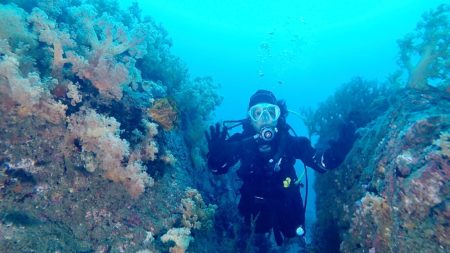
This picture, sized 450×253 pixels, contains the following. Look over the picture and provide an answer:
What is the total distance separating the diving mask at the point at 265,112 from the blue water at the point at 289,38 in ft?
137

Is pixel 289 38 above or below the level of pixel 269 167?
above

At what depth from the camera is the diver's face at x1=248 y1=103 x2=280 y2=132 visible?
628cm

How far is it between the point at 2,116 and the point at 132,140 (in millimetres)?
1405

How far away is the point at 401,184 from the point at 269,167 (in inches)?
123

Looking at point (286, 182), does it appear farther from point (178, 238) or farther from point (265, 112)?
point (178, 238)

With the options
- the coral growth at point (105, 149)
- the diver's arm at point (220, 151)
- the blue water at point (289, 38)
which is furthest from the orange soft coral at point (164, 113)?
the blue water at point (289, 38)

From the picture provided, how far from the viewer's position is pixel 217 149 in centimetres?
571

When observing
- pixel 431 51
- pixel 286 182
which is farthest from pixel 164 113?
pixel 431 51

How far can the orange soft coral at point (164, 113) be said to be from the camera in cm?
450

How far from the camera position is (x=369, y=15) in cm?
5259

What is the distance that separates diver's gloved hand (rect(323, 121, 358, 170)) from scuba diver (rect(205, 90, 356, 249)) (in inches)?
15.3

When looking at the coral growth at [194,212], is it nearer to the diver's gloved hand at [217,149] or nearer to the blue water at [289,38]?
the diver's gloved hand at [217,149]

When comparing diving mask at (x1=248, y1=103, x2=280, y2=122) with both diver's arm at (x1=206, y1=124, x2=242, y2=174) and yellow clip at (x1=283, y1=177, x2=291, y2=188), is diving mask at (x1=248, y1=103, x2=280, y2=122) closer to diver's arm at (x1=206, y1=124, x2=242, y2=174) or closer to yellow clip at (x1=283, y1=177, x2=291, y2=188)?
diver's arm at (x1=206, y1=124, x2=242, y2=174)

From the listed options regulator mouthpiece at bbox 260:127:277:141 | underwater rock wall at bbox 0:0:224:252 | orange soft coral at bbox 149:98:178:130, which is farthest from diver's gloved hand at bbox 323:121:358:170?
orange soft coral at bbox 149:98:178:130
